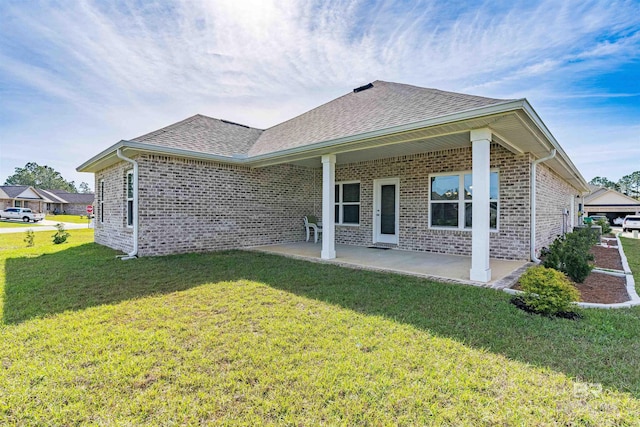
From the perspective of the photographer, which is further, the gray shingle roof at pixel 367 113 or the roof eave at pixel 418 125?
the gray shingle roof at pixel 367 113

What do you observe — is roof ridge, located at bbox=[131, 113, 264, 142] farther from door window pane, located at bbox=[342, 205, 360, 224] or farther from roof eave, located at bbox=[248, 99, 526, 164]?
door window pane, located at bbox=[342, 205, 360, 224]

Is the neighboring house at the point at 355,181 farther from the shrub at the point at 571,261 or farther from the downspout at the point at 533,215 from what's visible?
the shrub at the point at 571,261

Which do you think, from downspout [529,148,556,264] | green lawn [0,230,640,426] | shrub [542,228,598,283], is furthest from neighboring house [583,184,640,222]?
green lawn [0,230,640,426]

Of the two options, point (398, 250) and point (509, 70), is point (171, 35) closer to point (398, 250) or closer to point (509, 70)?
point (398, 250)

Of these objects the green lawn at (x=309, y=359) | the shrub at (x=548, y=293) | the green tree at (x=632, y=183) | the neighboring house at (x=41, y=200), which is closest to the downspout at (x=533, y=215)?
the green lawn at (x=309, y=359)

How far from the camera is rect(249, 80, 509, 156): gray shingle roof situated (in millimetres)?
6192

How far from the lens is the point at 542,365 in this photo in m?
2.66

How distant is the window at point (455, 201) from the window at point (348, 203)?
2736mm

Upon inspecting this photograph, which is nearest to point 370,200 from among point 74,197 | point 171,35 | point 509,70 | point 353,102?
point 353,102

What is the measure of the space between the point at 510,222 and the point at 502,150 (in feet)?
5.93

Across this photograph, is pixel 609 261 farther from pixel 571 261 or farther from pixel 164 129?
pixel 164 129

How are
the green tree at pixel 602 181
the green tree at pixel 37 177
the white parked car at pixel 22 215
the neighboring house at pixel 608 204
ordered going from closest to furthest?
the white parked car at pixel 22 215
the neighboring house at pixel 608 204
the green tree at pixel 37 177
the green tree at pixel 602 181

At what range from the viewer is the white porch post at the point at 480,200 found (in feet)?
17.0

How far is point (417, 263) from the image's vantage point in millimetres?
7059
